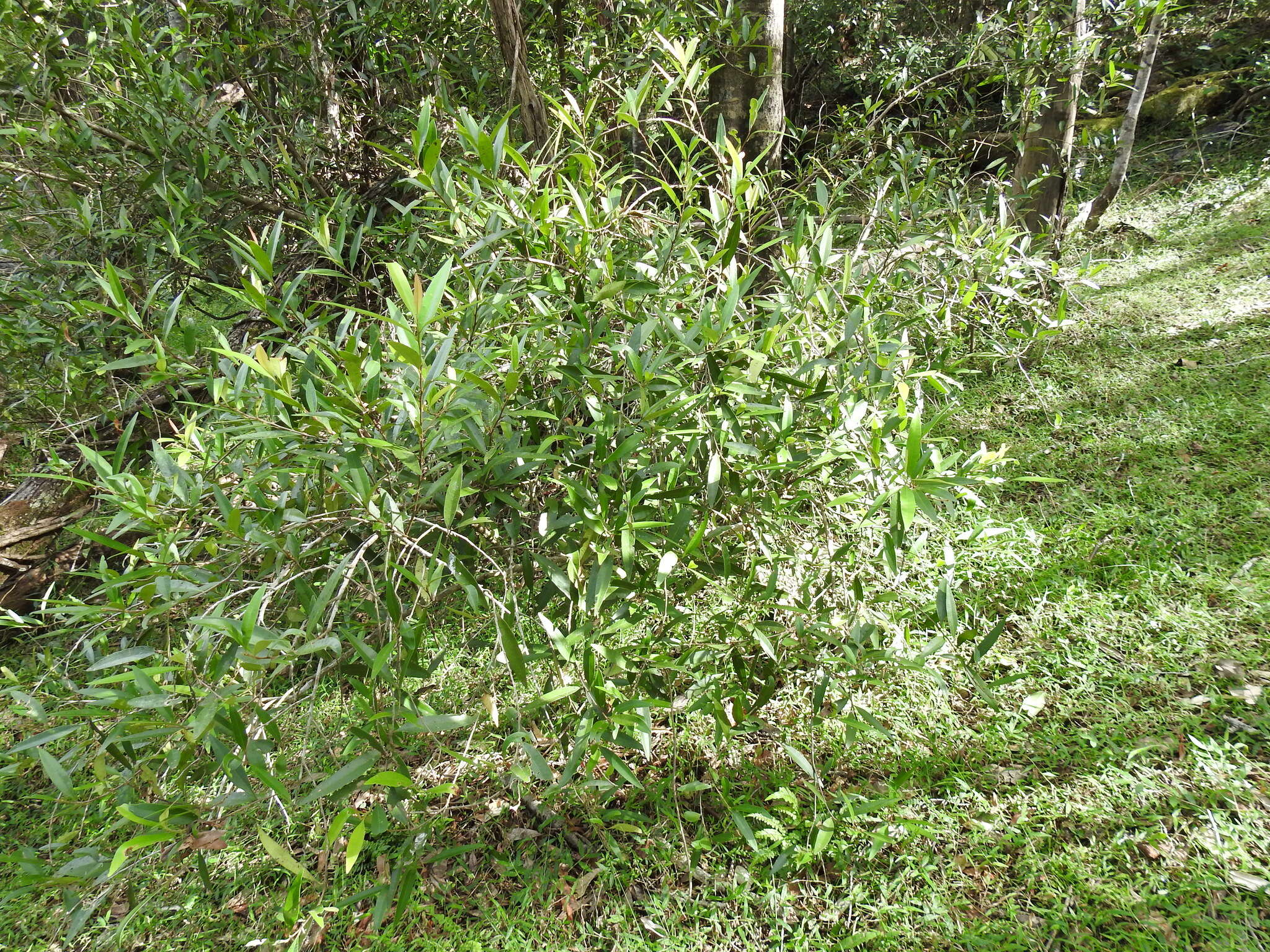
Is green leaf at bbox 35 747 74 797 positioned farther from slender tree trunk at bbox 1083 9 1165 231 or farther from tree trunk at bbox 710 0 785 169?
slender tree trunk at bbox 1083 9 1165 231

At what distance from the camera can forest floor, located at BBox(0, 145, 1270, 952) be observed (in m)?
1.84

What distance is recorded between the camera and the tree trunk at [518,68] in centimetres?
243

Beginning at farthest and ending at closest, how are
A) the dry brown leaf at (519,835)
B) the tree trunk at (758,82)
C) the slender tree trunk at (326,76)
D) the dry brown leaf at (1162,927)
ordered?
the tree trunk at (758,82) → the slender tree trunk at (326,76) → the dry brown leaf at (519,835) → the dry brown leaf at (1162,927)

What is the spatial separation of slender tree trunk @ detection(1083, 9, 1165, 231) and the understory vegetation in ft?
2.05

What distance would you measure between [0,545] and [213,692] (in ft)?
10.1

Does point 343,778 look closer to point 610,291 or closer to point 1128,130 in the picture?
point 610,291

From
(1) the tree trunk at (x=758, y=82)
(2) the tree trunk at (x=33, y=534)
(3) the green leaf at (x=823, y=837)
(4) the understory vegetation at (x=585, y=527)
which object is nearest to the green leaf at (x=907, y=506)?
(4) the understory vegetation at (x=585, y=527)

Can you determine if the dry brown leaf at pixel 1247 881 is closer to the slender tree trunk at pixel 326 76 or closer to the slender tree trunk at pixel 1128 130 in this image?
the slender tree trunk at pixel 1128 130

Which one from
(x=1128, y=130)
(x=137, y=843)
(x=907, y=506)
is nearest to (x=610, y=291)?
(x=907, y=506)

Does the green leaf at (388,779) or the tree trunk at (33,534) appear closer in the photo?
the green leaf at (388,779)

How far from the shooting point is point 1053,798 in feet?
6.71

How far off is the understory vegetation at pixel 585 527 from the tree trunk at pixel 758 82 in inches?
0.8

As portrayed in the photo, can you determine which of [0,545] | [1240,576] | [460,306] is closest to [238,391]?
[460,306]

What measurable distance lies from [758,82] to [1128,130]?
2912 millimetres
